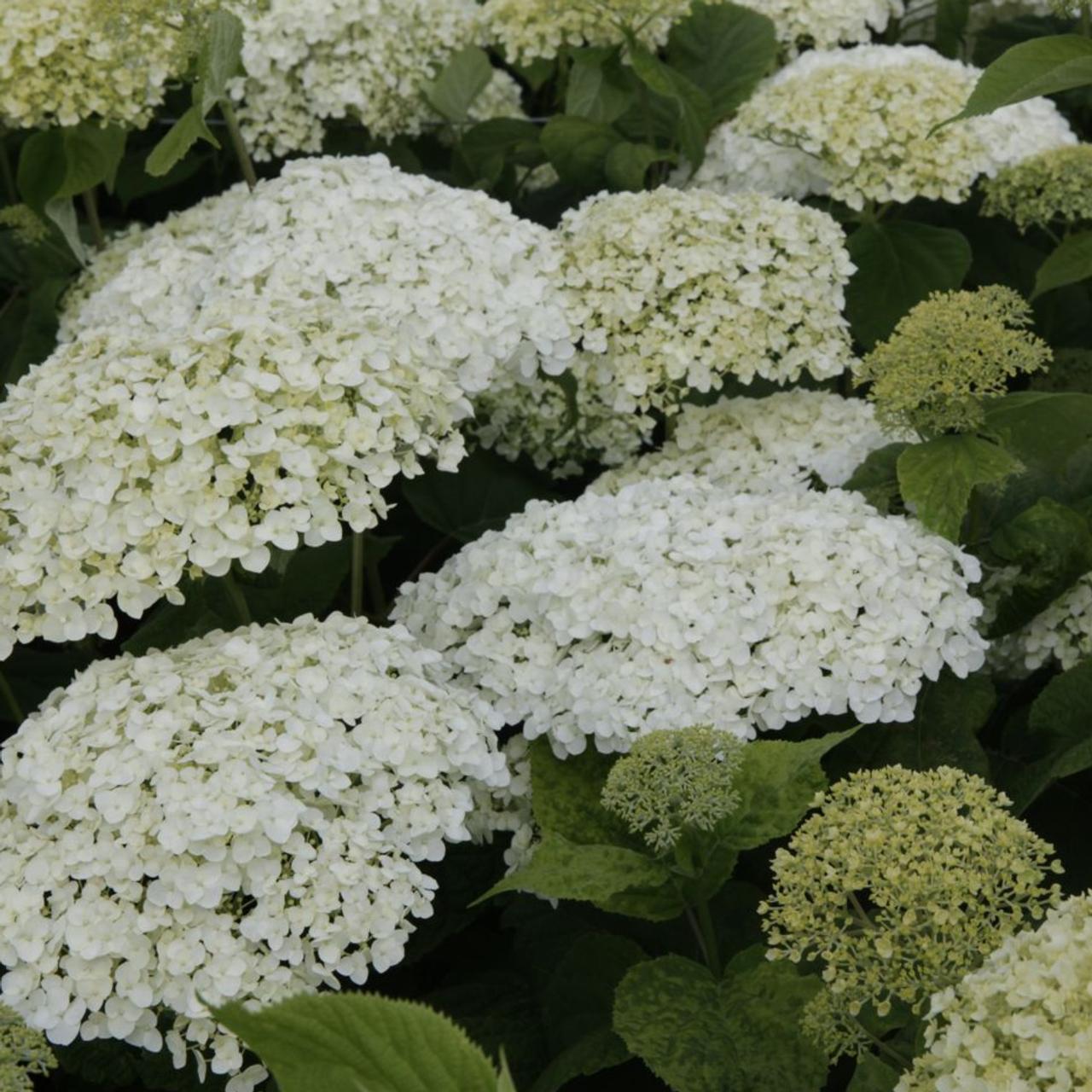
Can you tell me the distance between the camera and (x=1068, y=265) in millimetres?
2941

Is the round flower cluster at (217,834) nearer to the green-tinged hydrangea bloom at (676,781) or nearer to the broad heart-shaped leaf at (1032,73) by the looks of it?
the green-tinged hydrangea bloom at (676,781)

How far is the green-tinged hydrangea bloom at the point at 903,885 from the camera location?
63.5 inches

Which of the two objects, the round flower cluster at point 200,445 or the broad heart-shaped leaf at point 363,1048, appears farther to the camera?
the round flower cluster at point 200,445

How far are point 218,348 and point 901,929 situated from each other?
1148 mm

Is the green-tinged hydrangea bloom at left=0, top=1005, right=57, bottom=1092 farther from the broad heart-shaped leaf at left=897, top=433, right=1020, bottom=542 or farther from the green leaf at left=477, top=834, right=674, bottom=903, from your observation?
the broad heart-shaped leaf at left=897, top=433, right=1020, bottom=542

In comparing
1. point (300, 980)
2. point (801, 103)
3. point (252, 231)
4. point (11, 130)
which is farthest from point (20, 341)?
point (300, 980)

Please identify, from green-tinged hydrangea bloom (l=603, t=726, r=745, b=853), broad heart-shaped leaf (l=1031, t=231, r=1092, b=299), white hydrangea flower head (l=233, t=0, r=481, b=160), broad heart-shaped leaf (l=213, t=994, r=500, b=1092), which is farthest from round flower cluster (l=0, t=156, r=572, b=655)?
broad heart-shaped leaf (l=1031, t=231, r=1092, b=299)

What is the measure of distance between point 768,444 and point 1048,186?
0.72 metres

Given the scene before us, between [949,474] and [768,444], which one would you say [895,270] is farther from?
[949,474]

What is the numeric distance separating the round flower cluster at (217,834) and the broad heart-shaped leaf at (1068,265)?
1413 millimetres

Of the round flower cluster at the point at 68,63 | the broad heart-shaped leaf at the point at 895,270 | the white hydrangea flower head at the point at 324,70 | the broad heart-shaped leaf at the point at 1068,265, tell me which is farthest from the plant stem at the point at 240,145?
the broad heart-shaped leaf at the point at 1068,265

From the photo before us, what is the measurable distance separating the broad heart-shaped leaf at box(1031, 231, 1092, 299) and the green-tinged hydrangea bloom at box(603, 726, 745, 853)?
4.42ft

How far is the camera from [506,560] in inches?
96.3

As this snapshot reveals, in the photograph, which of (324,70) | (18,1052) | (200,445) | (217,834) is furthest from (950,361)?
(324,70)
